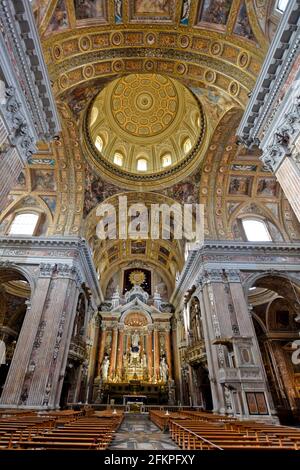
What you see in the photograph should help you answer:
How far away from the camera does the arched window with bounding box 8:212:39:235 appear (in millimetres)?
16359

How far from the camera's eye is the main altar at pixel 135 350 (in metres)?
19.6

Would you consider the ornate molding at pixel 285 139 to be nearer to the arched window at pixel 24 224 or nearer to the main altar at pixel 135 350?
the arched window at pixel 24 224

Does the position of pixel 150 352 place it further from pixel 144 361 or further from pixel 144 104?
pixel 144 104

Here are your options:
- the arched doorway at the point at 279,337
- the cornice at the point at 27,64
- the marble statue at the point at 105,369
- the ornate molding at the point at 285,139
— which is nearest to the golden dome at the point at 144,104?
the cornice at the point at 27,64

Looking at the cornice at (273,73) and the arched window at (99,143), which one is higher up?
the arched window at (99,143)

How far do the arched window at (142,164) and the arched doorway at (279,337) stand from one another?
1199 cm

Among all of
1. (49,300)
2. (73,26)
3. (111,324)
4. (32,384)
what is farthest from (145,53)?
(111,324)

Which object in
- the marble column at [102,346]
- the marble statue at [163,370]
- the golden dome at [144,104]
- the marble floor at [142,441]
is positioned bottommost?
the marble floor at [142,441]

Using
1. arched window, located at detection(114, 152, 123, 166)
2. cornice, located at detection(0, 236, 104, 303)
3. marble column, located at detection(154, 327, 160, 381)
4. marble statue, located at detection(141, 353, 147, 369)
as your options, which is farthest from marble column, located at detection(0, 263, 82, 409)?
marble column, located at detection(154, 327, 160, 381)

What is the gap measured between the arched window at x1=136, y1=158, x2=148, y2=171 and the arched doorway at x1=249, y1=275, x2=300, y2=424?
11986mm

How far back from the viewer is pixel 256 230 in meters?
17.6

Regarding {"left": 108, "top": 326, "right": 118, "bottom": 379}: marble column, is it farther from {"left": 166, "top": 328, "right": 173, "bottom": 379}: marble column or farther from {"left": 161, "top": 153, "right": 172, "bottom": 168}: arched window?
{"left": 161, "top": 153, "right": 172, "bottom": 168}: arched window

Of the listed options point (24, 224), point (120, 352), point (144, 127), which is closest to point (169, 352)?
point (120, 352)
